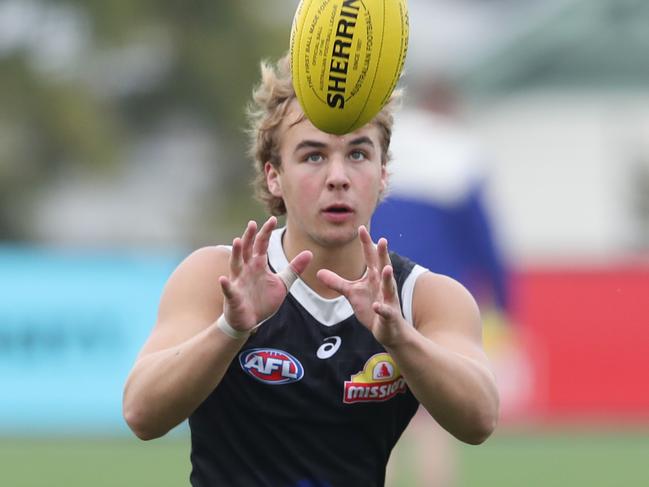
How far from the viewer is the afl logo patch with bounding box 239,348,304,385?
15.6 feet

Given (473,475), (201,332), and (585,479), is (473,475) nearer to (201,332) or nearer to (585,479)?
(585,479)

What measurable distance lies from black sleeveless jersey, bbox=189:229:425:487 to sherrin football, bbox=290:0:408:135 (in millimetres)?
564

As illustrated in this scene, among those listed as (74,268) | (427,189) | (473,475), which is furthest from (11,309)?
(427,189)

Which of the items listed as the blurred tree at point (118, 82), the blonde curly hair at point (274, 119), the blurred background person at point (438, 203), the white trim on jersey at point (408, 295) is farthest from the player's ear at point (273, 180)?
the blurred tree at point (118, 82)

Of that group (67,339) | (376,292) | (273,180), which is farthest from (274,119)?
(67,339)

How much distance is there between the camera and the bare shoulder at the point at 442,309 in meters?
4.80

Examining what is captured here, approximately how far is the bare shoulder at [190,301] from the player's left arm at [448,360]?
603mm

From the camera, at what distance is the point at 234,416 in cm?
484

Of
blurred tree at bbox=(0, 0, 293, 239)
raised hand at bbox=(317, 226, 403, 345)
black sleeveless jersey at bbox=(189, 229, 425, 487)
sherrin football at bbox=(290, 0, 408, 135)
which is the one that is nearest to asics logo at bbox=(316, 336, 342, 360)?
black sleeveless jersey at bbox=(189, 229, 425, 487)

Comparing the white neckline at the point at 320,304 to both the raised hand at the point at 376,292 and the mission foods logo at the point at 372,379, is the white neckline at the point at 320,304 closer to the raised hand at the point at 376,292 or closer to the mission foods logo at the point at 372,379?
the mission foods logo at the point at 372,379

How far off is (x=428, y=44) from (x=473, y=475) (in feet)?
113

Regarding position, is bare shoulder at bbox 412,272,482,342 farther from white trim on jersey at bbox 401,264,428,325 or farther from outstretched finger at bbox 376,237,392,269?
outstretched finger at bbox 376,237,392,269

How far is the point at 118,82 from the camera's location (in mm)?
31453

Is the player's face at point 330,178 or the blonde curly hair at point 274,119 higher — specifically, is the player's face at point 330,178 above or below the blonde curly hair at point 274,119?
below
